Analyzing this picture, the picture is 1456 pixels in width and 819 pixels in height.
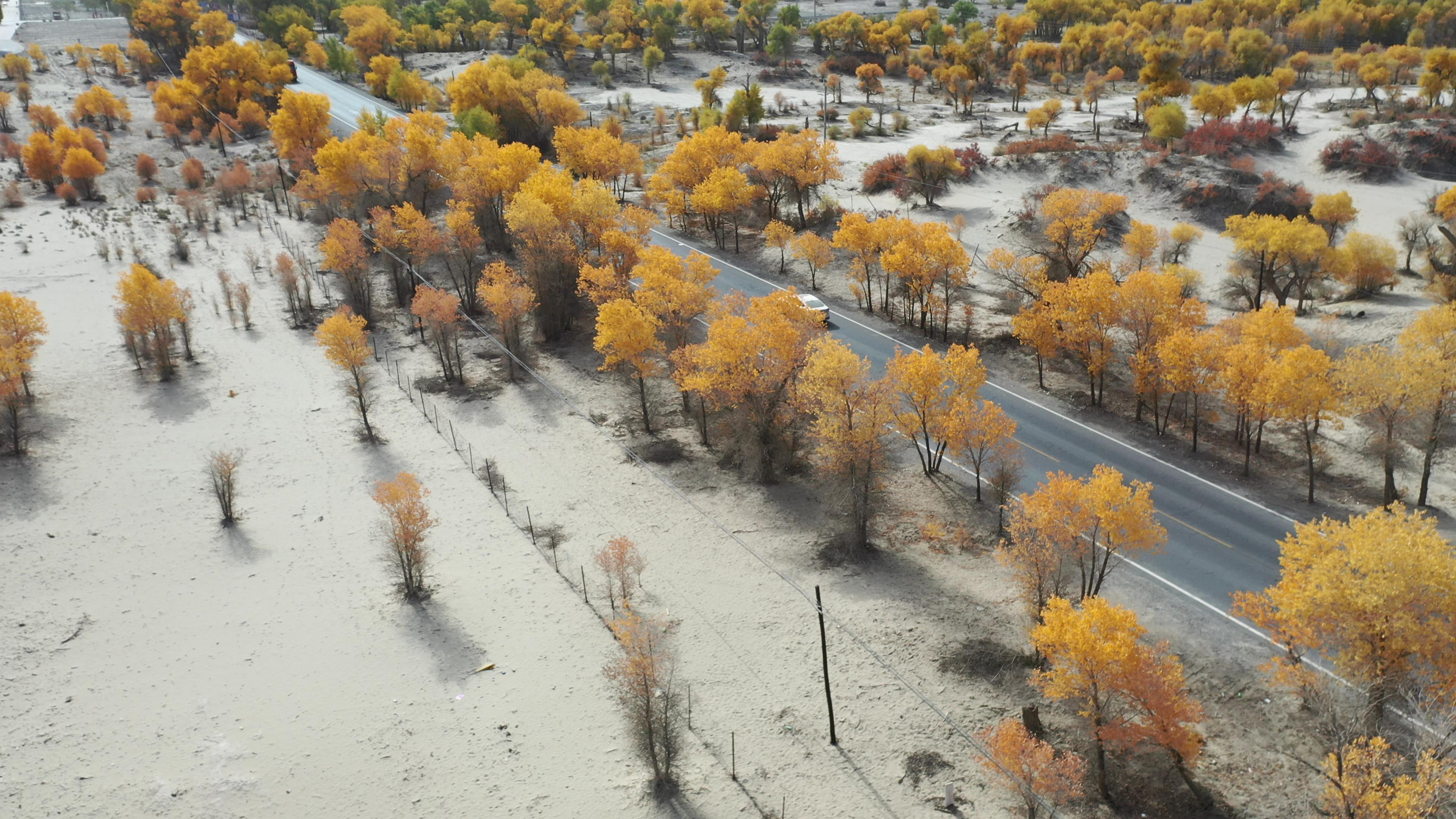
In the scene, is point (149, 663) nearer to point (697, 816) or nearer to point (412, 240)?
point (697, 816)

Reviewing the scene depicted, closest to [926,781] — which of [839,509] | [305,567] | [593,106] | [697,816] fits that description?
[697,816]

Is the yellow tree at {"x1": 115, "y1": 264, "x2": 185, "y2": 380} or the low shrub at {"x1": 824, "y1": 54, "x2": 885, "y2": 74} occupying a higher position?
the low shrub at {"x1": 824, "y1": 54, "x2": 885, "y2": 74}

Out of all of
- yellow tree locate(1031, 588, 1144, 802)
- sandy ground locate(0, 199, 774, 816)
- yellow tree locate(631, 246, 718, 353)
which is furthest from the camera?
yellow tree locate(631, 246, 718, 353)

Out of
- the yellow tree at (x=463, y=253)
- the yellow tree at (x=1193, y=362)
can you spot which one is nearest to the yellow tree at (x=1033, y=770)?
the yellow tree at (x=1193, y=362)

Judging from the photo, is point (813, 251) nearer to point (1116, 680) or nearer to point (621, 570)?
point (621, 570)

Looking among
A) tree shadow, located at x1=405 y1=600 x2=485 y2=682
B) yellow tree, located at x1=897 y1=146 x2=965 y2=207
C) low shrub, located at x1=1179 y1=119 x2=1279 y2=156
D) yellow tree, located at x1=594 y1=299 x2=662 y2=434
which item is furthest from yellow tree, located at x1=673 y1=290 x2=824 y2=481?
low shrub, located at x1=1179 y1=119 x2=1279 y2=156

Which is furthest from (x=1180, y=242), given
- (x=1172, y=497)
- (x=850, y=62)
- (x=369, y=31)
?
(x=369, y=31)

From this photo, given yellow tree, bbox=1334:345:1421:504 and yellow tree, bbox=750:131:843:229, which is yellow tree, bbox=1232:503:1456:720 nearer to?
yellow tree, bbox=1334:345:1421:504
